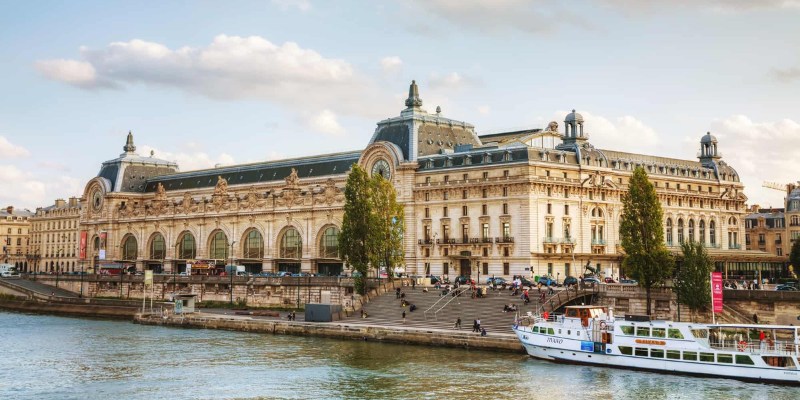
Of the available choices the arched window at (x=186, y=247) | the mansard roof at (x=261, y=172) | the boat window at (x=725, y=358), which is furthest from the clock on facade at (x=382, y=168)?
the boat window at (x=725, y=358)

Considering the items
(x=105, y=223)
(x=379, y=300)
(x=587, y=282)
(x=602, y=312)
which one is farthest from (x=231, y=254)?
(x=602, y=312)

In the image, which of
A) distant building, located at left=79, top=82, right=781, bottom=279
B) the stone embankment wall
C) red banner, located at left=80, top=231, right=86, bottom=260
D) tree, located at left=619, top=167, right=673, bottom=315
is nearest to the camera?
the stone embankment wall

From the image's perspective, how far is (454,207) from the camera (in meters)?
124

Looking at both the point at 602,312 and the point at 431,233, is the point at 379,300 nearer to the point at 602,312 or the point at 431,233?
the point at 431,233

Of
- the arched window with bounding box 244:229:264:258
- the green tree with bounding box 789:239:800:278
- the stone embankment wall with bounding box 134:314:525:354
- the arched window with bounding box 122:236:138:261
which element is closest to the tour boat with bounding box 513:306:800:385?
the stone embankment wall with bounding box 134:314:525:354

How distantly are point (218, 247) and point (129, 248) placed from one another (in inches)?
1058

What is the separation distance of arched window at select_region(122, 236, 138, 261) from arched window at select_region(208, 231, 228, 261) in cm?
2278

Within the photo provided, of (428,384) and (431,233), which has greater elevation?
(431,233)

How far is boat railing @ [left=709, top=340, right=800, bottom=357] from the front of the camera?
207 feet

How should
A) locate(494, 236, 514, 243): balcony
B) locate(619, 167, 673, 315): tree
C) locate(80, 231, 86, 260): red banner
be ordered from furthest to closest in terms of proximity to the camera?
locate(80, 231, 86, 260): red banner
locate(494, 236, 514, 243): balcony
locate(619, 167, 673, 315): tree

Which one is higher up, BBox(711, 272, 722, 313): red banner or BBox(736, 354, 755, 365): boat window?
BBox(711, 272, 722, 313): red banner

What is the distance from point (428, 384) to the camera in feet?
202

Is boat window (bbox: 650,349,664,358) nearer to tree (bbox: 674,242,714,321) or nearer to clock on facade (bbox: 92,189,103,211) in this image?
tree (bbox: 674,242,714,321)

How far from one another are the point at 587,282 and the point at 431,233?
33.0 m
